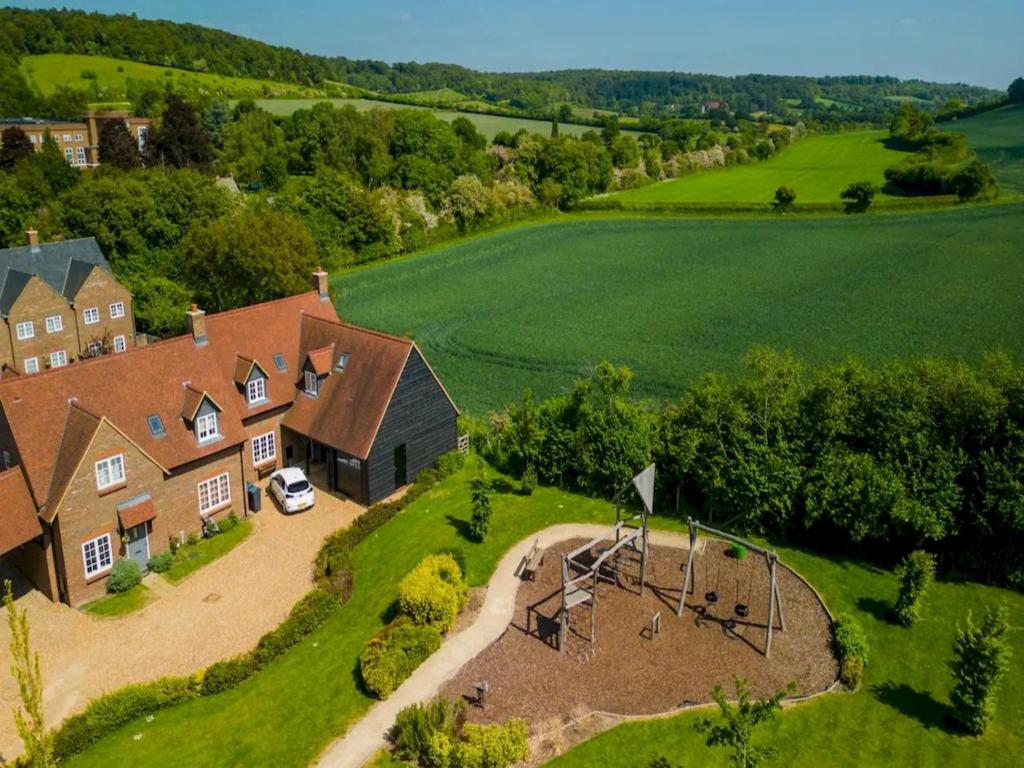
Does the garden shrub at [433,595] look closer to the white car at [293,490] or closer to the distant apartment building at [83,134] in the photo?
the white car at [293,490]

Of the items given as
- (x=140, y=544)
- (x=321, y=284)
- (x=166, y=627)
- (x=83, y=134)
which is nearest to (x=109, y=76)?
(x=83, y=134)

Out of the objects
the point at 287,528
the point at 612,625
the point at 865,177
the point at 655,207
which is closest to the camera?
the point at 612,625

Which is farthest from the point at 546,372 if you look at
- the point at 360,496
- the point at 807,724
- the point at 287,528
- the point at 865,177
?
the point at 865,177

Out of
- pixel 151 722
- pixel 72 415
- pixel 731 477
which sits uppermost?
pixel 72 415

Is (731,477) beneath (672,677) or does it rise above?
above

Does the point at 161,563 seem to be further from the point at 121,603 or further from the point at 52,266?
the point at 52,266

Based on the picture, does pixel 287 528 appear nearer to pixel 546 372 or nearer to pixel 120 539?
pixel 120 539

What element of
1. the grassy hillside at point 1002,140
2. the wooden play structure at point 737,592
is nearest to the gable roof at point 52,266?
the wooden play structure at point 737,592
